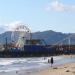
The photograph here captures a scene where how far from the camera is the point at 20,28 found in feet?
412

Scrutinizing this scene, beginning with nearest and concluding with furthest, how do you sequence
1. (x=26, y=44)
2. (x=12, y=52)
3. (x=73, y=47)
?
(x=12, y=52) < (x=26, y=44) < (x=73, y=47)

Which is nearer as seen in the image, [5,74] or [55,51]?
[5,74]

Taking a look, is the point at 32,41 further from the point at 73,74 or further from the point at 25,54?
the point at 73,74

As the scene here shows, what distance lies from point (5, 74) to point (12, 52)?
188 ft

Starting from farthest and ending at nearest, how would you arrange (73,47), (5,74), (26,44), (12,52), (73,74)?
(73,47), (26,44), (12,52), (5,74), (73,74)

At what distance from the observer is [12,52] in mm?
97938

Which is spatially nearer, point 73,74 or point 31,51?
point 73,74

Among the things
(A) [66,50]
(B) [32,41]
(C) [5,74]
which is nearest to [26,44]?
(B) [32,41]

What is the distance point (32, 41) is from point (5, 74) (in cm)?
6842


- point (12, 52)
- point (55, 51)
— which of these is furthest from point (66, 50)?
point (12, 52)

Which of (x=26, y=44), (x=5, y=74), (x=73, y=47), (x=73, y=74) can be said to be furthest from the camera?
(x=73, y=47)

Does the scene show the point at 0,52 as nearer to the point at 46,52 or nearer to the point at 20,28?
the point at 46,52

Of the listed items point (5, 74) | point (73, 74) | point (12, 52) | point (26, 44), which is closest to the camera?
point (73, 74)

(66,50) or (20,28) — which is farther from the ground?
(20,28)
